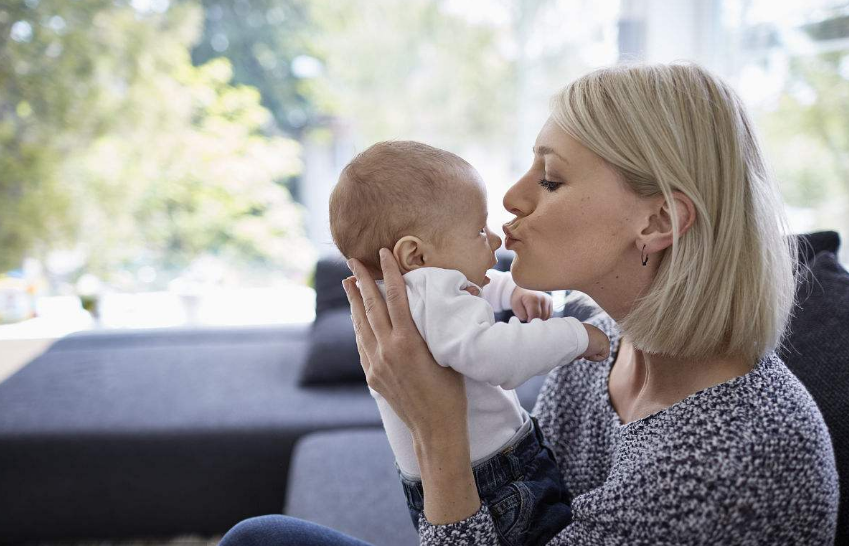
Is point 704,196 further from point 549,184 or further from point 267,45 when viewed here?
point 267,45

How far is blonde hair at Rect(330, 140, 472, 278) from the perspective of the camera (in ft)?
3.47

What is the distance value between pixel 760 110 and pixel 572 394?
229cm

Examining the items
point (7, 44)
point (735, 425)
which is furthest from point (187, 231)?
point (735, 425)

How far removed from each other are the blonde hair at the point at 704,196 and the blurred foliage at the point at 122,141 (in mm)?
4068

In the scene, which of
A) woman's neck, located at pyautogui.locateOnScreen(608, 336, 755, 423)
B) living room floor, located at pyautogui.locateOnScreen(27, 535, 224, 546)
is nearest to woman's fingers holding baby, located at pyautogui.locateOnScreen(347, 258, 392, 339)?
woman's neck, located at pyautogui.locateOnScreen(608, 336, 755, 423)

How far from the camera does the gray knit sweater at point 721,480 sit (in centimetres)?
81

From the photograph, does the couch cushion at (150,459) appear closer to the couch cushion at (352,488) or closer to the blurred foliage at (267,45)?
the couch cushion at (352,488)

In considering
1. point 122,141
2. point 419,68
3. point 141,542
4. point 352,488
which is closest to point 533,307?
point 352,488

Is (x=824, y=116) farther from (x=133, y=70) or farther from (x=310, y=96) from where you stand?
(x=133, y=70)

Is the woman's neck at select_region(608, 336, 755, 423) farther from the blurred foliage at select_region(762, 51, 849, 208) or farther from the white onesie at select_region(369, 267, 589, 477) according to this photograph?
the blurred foliage at select_region(762, 51, 849, 208)

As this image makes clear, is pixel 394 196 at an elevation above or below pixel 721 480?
Answer: above

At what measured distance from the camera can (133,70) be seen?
4.33 metres

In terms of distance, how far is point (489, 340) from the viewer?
3.05 ft

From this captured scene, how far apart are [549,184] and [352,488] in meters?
1.05
